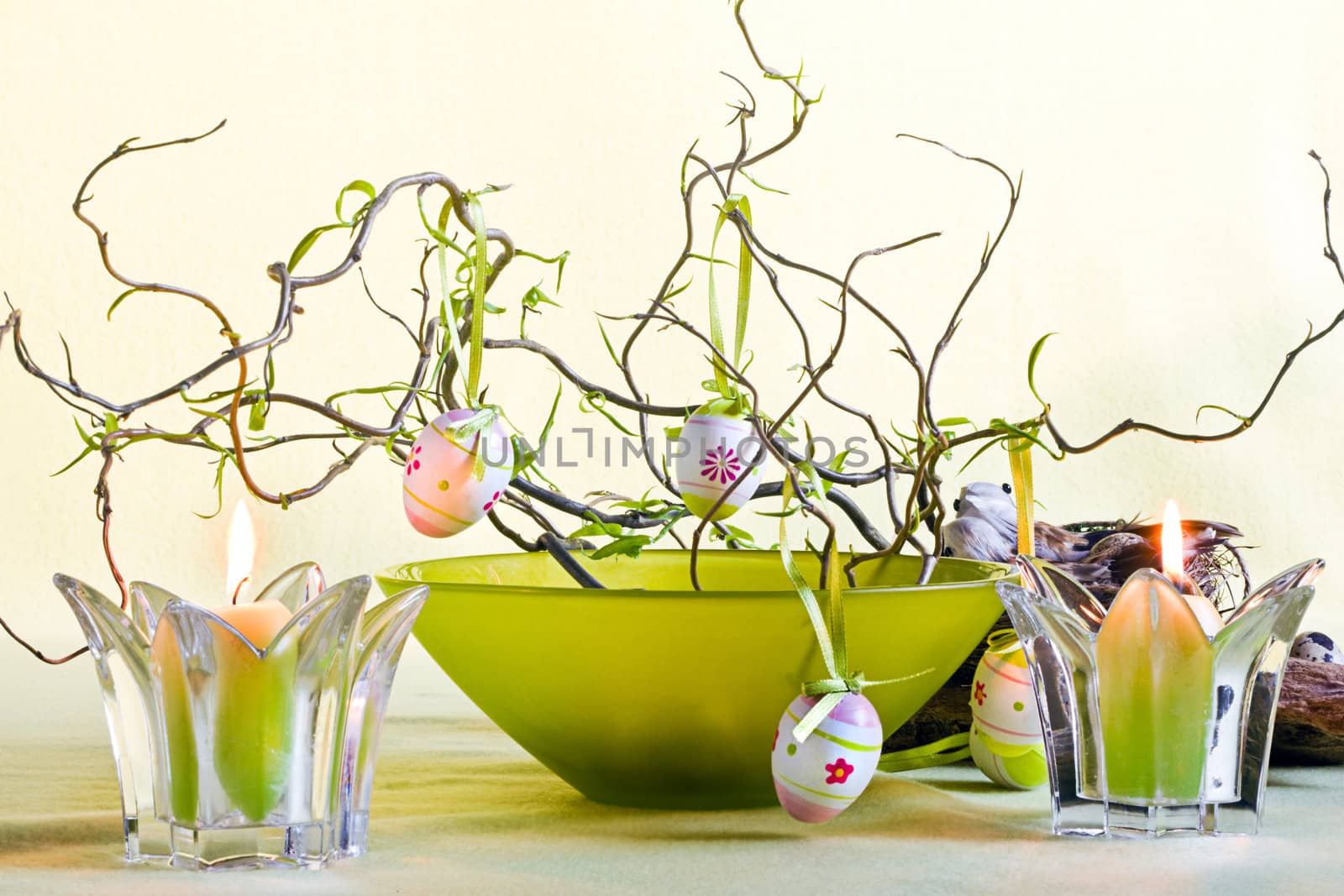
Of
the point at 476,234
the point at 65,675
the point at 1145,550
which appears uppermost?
the point at 476,234

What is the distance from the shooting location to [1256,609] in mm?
482

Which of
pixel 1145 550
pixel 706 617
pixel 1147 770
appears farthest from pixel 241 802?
pixel 1145 550

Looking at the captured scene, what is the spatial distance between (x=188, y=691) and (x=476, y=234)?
0.58ft

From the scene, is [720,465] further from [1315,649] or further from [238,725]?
[1315,649]

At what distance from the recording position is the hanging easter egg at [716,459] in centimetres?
54

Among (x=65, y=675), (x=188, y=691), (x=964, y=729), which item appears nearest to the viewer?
(x=188, y=691)

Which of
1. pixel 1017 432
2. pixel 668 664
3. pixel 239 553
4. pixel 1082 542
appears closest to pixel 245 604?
pixel 239 553

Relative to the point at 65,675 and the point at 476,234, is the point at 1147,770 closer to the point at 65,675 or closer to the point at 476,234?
the point at 476,234

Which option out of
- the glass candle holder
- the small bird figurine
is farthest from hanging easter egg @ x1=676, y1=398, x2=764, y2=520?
the small bird figurine

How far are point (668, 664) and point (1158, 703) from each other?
0.54ft

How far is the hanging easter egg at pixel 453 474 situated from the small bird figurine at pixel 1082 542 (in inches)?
11.3

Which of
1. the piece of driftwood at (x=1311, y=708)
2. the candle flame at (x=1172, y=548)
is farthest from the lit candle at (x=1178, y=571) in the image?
the piece of driftwood at (x=1311, y=708)

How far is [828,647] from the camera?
0.49 metres

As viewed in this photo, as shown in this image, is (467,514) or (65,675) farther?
(65,675)
